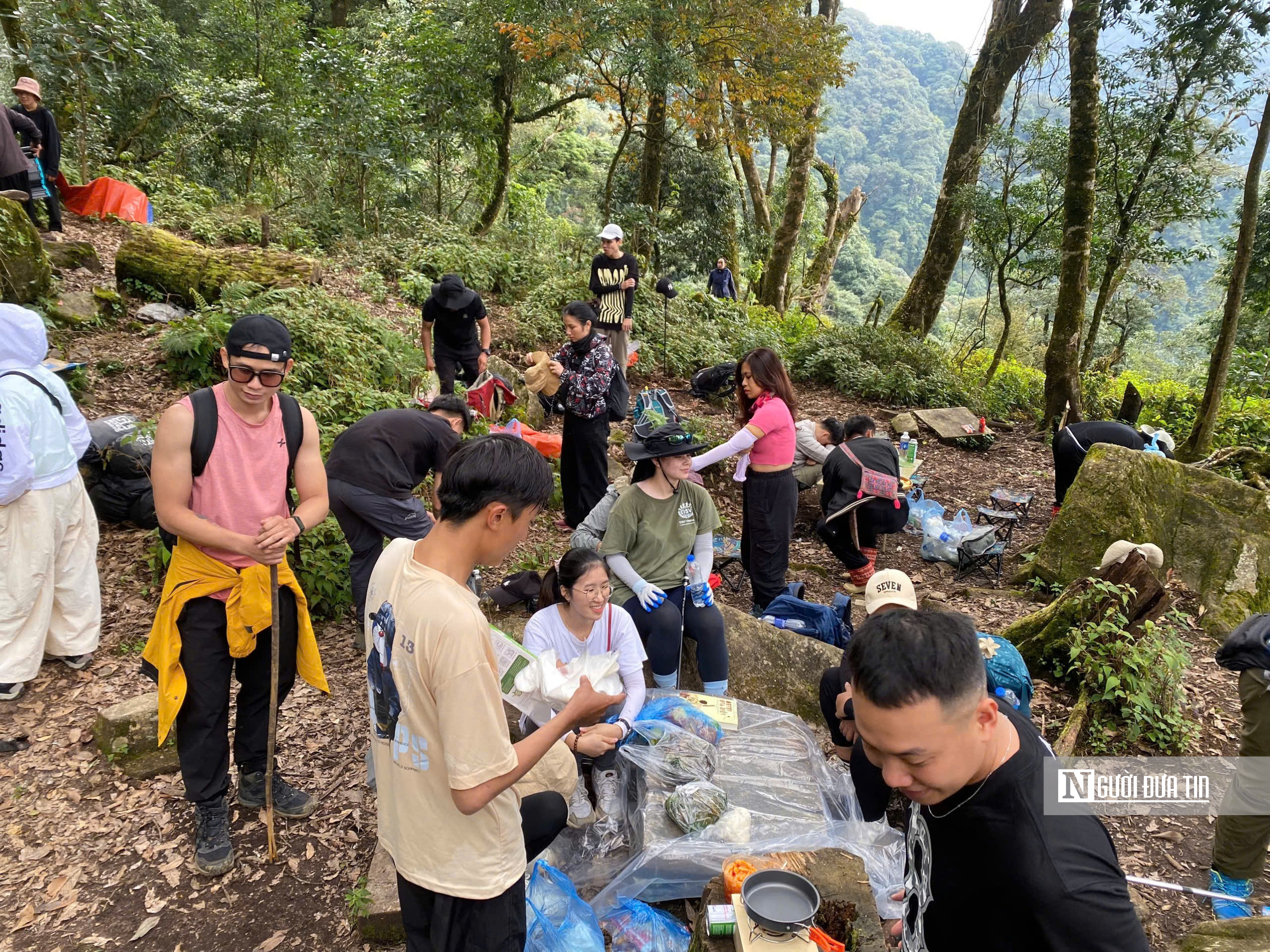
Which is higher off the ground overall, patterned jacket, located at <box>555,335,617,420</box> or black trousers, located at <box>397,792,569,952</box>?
patterned jacket, located at <box>555,335,617,420</box>

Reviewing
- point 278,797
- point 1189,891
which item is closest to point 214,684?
point 278,797

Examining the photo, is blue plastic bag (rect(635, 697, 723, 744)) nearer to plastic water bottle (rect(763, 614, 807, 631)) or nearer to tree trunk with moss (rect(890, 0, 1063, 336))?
plastic water bottle (rect(763, 614, 807, 631))

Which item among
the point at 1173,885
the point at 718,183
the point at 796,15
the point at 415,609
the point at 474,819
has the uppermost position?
the point at 796,15

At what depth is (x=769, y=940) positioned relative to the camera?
217 cm

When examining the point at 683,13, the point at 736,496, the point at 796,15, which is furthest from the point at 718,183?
the point at 736,496

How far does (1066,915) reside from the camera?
1287 millimetres

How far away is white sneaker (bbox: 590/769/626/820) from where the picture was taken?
3236 mm

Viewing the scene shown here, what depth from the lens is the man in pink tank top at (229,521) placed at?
265 cm

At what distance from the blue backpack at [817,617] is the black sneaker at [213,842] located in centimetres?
314

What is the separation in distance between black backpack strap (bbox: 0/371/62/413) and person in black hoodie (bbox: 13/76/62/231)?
5.85 m

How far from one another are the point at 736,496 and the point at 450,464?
614 cm

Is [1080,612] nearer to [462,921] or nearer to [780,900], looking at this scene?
[780,900]

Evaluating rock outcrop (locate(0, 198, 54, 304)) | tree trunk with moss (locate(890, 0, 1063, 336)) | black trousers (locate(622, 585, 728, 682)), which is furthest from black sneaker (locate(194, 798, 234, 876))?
tree trunk with moss (locate(890, 0, 1063, 336))

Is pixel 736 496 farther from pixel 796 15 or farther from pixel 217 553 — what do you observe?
pixel 796 15
